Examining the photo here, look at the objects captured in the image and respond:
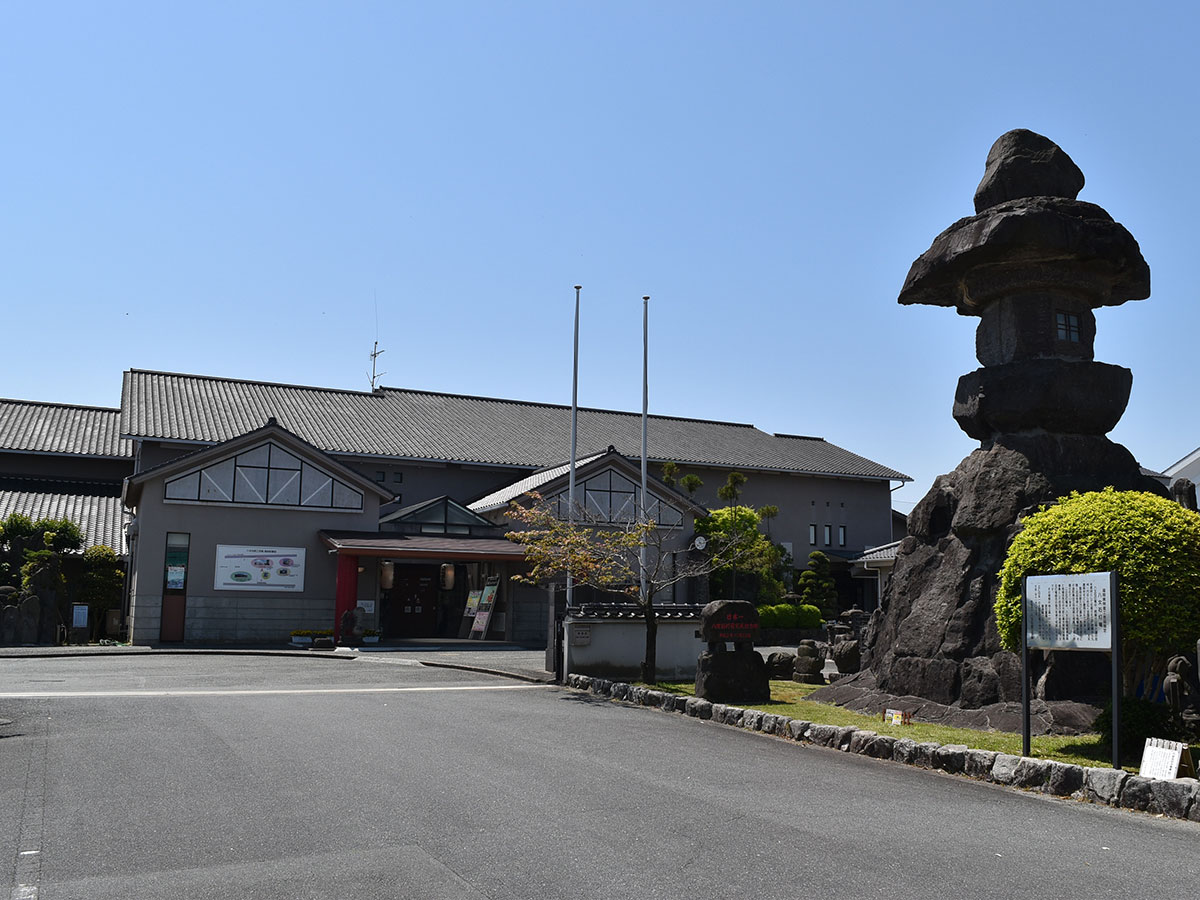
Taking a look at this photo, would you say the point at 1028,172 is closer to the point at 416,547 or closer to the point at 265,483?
the point at 416,547

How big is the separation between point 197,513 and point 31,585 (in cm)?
509

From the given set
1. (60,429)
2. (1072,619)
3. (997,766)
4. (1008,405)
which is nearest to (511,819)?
(997,766)

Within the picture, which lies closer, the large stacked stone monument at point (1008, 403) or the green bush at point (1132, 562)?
the green bush at point (1132, 562)

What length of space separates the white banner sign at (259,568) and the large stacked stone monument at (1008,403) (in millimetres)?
21233

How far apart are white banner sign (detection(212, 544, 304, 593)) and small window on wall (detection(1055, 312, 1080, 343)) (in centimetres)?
2448

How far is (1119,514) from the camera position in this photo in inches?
464

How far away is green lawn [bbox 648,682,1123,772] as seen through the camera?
11.5 meters

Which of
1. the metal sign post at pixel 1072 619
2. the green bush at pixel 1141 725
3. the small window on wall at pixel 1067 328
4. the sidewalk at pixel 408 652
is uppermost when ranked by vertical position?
the small window on wall at pixel 1067 328

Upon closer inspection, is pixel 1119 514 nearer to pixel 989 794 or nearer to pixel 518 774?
pixel 989 794

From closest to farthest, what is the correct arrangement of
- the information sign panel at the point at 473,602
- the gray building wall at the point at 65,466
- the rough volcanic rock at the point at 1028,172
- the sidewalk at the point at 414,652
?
the rough volcanic rock at the point at 1028,172
the sidewalk at the point at 414,652
the information sign panel at the point at 473,602
the gray building wall at the point at 65,466

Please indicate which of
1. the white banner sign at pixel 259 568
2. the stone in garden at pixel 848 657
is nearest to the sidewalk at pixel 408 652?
the white banner sign at pixel 259 568

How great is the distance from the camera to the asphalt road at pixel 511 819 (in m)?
6.59

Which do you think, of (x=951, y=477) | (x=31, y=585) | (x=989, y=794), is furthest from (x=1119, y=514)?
(x=31, y=585)

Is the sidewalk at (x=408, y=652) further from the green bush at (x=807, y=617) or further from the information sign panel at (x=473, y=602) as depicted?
the green bush at (x=807, y=617)
